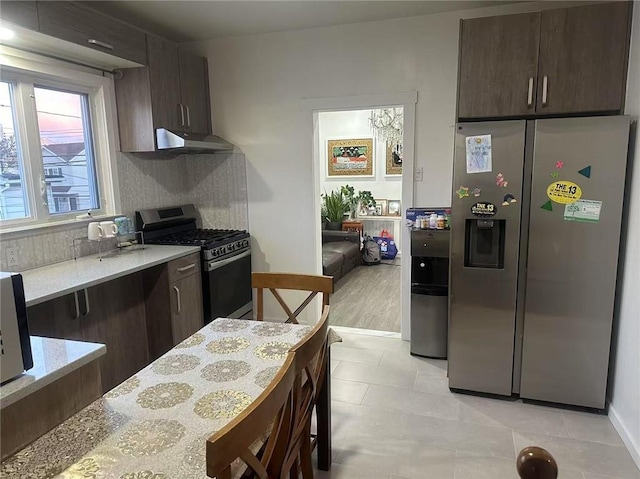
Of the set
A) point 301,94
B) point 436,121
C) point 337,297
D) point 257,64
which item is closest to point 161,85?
point 257,64

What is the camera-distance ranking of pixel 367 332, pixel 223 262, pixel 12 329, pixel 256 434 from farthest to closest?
pixel 367 332
pixel 223 262
pixel 12 329
pixel 256 434

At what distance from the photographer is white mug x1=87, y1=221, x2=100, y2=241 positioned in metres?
2.76

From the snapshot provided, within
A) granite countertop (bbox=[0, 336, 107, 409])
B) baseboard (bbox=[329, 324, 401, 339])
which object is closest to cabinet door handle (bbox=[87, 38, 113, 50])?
granite countertop (bbox=[0, 336, 107, 409])

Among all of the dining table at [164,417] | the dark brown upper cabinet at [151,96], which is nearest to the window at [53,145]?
the dark brown upper cabinet at [151,96]

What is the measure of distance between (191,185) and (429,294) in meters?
2.39

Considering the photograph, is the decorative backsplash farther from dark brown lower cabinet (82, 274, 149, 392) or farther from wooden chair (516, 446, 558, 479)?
wooden chair (516, 446, 558, 479)

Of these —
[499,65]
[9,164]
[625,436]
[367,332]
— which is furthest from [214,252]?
[625,436]

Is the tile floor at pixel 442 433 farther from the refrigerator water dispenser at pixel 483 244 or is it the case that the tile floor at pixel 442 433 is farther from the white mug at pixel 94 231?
the white mug at pixel 94 231

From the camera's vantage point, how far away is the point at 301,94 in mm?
3572

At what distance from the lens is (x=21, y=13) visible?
2.10m

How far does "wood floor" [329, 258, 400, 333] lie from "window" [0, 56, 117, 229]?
7.76ft

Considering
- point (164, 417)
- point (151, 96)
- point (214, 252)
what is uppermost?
point (151, 96)

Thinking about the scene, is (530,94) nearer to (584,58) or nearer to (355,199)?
(584,58)

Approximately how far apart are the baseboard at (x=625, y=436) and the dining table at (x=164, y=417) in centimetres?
181
